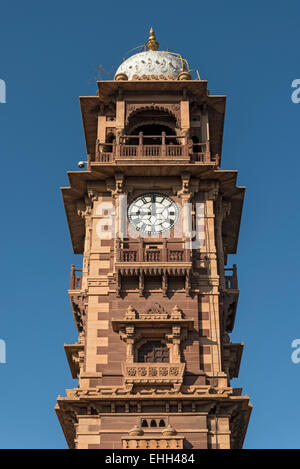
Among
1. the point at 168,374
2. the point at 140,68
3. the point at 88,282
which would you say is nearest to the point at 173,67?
the point at 140,68

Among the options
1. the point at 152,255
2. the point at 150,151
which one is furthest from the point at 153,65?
the point at 152,255

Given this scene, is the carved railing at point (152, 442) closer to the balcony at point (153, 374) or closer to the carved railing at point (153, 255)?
the balcony at point (153, 374)

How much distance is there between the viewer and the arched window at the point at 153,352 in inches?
1654

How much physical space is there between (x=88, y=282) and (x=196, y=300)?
5.19m

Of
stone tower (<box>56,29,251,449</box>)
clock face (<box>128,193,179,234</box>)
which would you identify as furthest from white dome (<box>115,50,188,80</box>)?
clock face (<box>128,193,179,234</box>)

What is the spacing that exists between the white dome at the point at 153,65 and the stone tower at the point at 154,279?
3.98ft

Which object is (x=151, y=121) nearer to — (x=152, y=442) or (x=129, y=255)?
(x=129, y=255)

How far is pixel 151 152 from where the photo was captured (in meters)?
47.2

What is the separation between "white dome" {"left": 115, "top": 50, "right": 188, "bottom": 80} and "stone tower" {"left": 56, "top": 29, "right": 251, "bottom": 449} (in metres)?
1.21

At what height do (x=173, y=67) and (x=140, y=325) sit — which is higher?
(x=173, y=67)

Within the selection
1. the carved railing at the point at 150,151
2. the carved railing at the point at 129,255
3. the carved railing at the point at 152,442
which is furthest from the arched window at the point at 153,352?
the carved railing at the point at 150,151

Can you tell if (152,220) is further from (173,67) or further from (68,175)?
(173,67)

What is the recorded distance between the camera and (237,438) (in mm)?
42938
